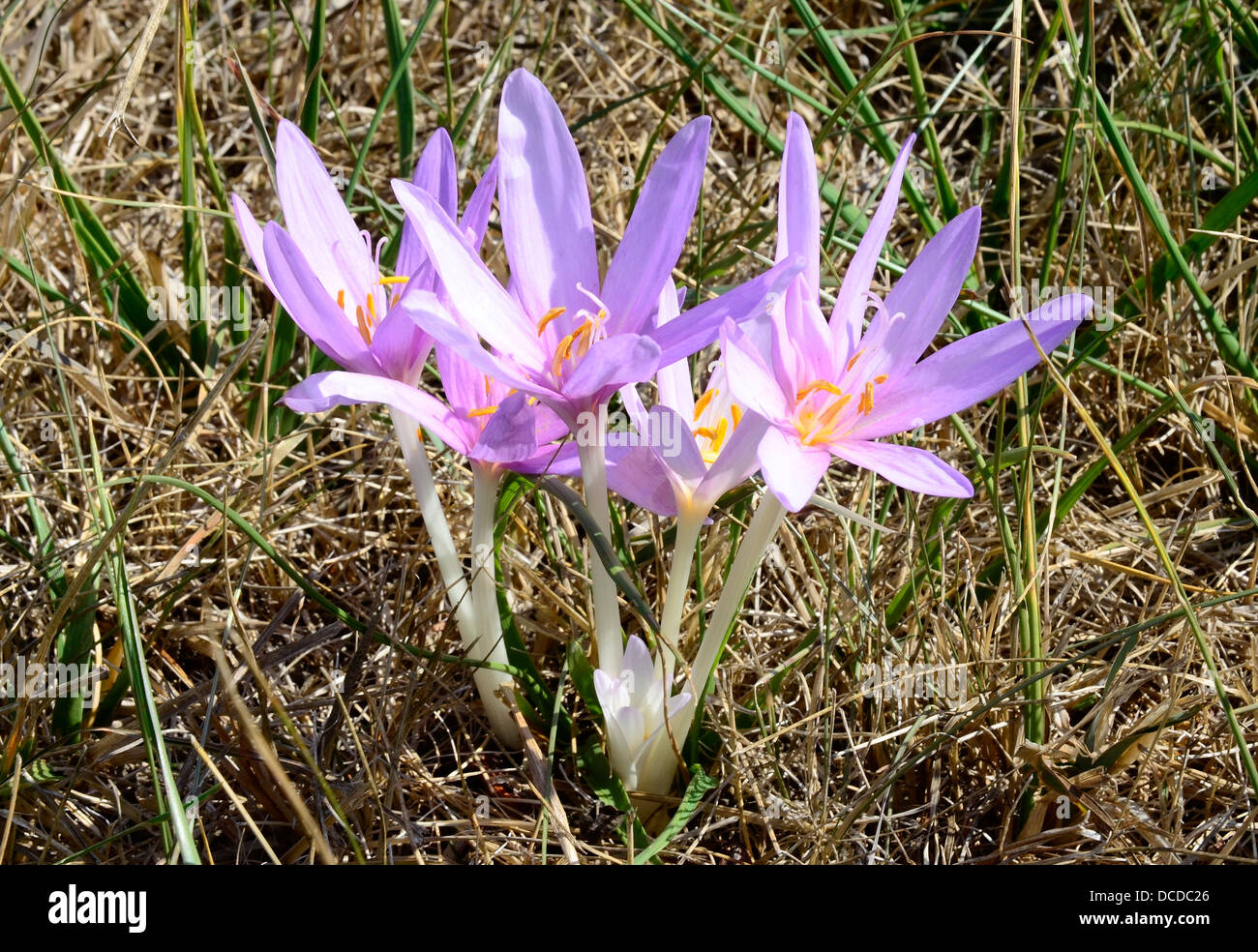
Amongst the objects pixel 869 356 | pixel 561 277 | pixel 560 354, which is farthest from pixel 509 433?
pixel 869 356

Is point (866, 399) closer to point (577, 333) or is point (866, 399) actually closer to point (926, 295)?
point (926, 295)

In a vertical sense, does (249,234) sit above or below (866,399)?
above

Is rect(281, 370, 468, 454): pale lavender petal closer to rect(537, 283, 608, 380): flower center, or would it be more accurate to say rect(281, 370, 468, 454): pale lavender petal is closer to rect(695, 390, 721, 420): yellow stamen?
rect(537, 283, 608, 380): flower center

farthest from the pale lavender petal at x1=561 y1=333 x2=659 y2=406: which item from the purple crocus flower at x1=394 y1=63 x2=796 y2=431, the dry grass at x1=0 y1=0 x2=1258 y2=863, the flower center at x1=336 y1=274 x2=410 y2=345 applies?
the dry grass at x1=0 y1=0 x2=1258 y2=863

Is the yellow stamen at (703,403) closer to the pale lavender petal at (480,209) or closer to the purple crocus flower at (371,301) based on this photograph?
the purple crocus flower at (371,301)

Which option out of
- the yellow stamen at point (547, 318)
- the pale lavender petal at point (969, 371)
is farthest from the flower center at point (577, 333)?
the pale lavender petal at point (969, 371)
